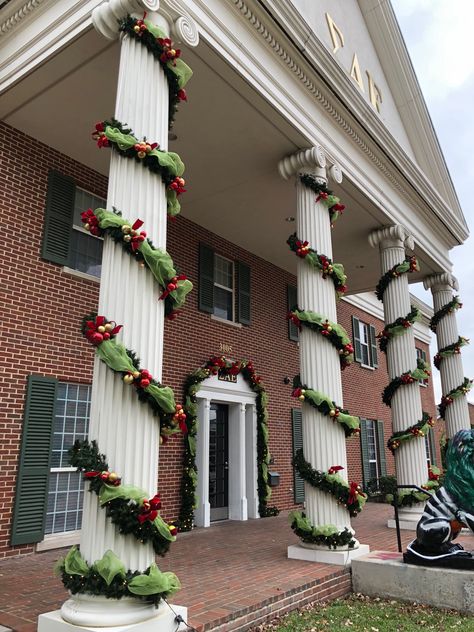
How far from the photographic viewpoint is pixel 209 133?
7484 millimetres

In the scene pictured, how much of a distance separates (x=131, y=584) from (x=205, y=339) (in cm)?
679

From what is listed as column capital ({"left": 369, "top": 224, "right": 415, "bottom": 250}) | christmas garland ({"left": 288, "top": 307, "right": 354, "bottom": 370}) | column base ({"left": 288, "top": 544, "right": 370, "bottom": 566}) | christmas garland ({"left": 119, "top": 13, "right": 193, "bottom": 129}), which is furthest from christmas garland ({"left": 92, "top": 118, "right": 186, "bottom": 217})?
column capital ({"left": 369, "top": 224, "right": 415, "bottom": 250})

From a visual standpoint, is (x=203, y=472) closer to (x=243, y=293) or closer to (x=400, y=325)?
(x=243, y=293)

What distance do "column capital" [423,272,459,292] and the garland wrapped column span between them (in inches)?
241

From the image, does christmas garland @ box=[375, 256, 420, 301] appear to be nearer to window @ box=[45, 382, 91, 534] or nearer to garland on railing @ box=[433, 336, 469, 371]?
garland on railing @ box=[433, 336, 469, 371]

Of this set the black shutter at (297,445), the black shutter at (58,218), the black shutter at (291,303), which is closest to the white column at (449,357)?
the black shutter at (291,303)

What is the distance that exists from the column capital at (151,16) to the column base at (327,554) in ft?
19.7

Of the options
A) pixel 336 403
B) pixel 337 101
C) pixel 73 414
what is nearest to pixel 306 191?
pixel 337 101

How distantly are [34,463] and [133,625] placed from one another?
12.4 feet

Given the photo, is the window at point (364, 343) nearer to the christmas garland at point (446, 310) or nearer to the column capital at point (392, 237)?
the christmas garland at point (446, 310)

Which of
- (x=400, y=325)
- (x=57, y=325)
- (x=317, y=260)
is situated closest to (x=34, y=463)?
(x=57, y=325)

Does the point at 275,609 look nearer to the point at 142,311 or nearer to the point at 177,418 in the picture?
the point at 177,418

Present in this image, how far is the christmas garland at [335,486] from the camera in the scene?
6.45m

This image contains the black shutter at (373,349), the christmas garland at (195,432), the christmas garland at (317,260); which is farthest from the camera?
the black shutter at (373,349)
